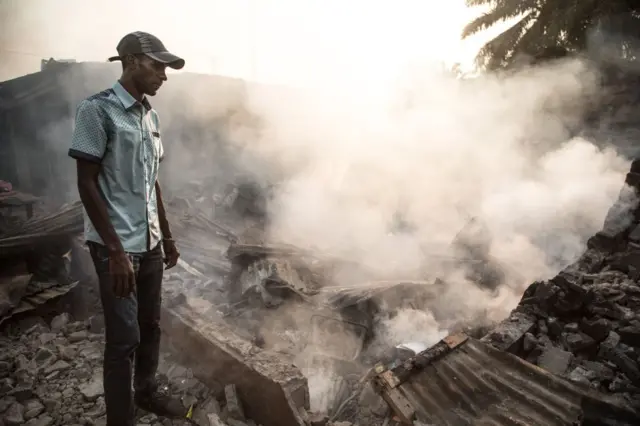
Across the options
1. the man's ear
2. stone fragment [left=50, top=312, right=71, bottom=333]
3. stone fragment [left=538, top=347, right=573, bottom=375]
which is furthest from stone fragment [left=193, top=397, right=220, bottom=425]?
stone fragment [left=538, top=347, right=573, bottom=375]

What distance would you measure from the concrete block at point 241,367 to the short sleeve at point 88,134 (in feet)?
5.88

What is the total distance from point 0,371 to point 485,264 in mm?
5844

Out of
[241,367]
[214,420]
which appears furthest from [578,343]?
[214,420]

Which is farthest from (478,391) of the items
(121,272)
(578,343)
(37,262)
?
(37,262)

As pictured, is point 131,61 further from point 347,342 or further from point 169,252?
point 347,342

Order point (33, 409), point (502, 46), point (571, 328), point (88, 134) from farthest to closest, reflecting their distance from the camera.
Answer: point (502, 46)
point (571, 328)
point (33, 409)
point (88, 134)

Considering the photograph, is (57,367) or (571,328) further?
(571,328)

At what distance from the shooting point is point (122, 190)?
206 centimetres

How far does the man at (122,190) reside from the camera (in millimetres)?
1928

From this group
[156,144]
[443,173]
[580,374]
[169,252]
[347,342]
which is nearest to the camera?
[156,144]

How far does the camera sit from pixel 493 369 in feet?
10.2

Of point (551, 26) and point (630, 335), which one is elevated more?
point (551, 26)

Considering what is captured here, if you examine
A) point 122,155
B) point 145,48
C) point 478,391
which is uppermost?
point 145,48

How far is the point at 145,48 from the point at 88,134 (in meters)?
0.58
